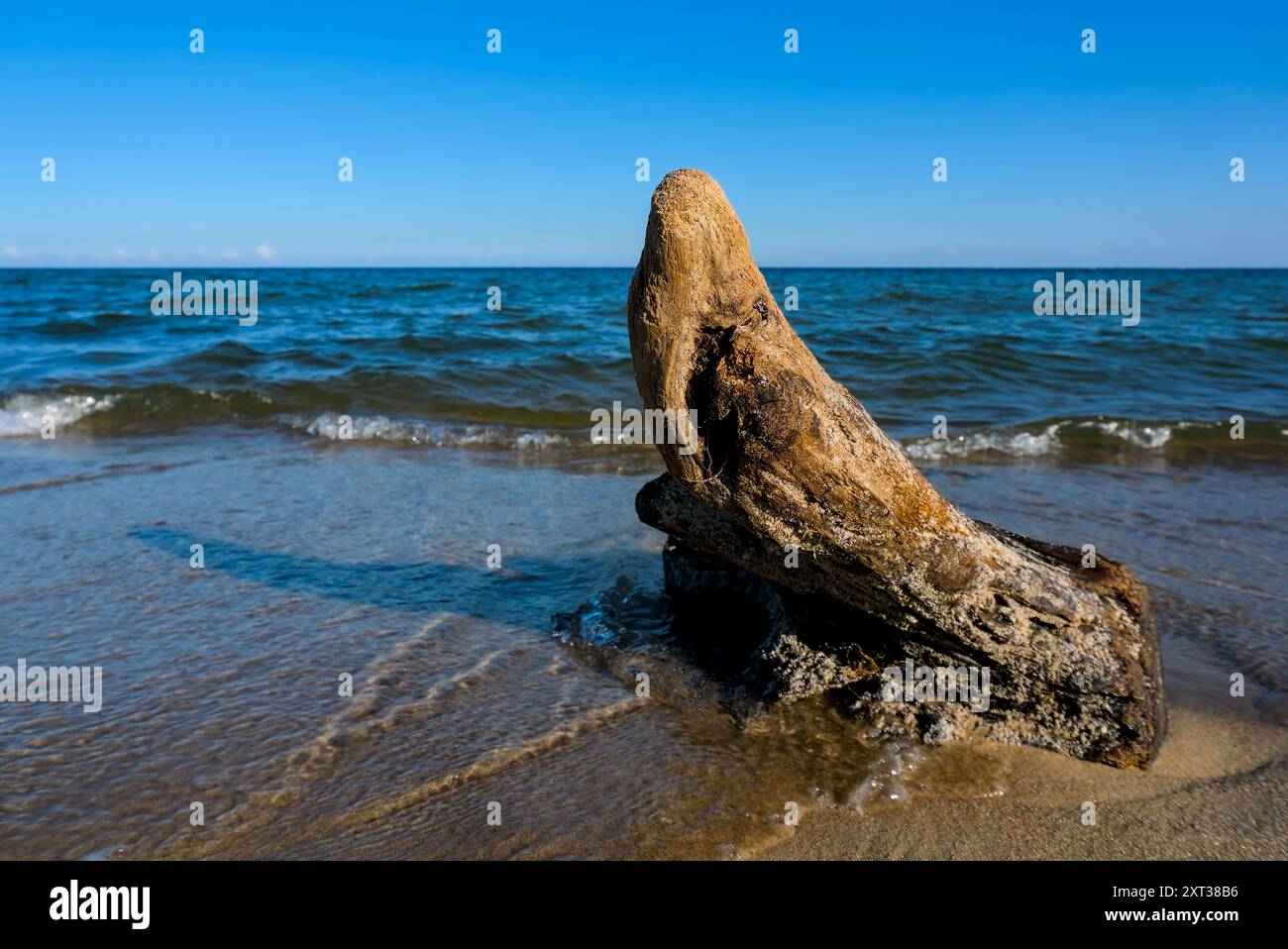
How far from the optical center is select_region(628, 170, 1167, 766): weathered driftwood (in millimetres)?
3359

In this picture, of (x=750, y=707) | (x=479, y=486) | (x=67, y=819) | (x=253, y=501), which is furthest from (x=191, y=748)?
(x=479, y=486)

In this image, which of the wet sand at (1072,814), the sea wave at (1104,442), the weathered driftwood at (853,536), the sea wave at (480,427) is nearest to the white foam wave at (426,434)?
the sea wave at (480,427)

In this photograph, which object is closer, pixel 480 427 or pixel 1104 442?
pixel 1104 442

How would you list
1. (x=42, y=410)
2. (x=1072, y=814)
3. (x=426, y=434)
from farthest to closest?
(x=42, y=410) < (x=426, y=434) < (x=1072, y=814)

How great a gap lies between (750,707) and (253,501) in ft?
17.4

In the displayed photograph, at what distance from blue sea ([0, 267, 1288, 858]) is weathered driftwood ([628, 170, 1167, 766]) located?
451 mm

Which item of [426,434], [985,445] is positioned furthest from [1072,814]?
[426,434]

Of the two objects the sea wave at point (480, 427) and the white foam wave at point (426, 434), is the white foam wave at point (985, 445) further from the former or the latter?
the white foam wave at point (426, 434)

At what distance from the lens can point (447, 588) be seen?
5.65 metres

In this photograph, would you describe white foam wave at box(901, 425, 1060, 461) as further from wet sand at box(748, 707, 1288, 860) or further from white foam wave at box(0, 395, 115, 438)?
white foam wave at box(0, 395, 115, 438)

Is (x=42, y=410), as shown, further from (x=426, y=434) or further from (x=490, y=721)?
(x=490, y=721)

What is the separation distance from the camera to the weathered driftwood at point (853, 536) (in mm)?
3359

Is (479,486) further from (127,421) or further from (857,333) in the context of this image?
(857,333)

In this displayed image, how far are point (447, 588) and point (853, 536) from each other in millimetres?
3006
